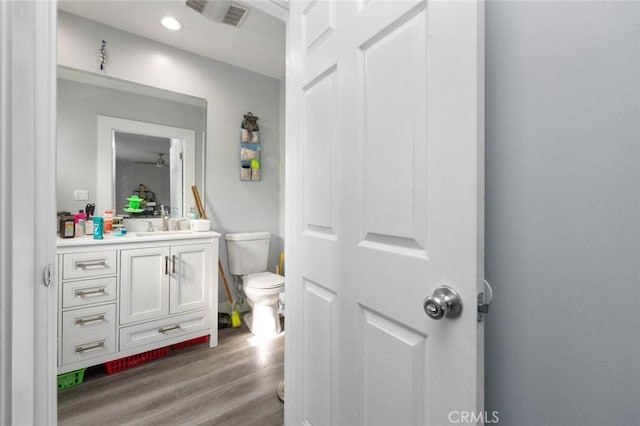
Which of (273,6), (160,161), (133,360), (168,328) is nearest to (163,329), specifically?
(168,328)

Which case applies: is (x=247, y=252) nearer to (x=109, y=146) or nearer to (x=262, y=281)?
(x=262, y=281)

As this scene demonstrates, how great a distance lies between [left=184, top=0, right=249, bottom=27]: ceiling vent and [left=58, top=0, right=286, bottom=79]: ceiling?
6 cm

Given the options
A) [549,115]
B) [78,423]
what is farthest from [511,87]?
[78,423]

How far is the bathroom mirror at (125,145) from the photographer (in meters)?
1.96

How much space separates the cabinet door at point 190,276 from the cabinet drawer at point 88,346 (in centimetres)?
38

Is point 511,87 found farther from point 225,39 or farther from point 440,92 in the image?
point 225,39

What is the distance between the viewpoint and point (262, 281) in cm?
229

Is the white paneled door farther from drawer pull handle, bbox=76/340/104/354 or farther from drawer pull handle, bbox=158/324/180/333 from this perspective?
drawer pull handle, bbox=76/340/104/354

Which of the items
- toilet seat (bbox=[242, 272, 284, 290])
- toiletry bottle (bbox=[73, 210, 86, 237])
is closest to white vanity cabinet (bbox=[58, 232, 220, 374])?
toiletry bottle (bbox=[73, 210, 86, 237])

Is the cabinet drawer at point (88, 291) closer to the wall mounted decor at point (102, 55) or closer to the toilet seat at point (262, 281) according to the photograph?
the toilet seat at point (262, 281)

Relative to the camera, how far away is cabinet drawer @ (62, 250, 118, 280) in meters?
1.62

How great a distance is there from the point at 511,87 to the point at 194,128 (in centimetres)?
252

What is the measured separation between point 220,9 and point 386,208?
197cm

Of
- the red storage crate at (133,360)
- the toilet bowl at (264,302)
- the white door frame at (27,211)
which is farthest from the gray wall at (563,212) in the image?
the red storage crate at (133,360)
